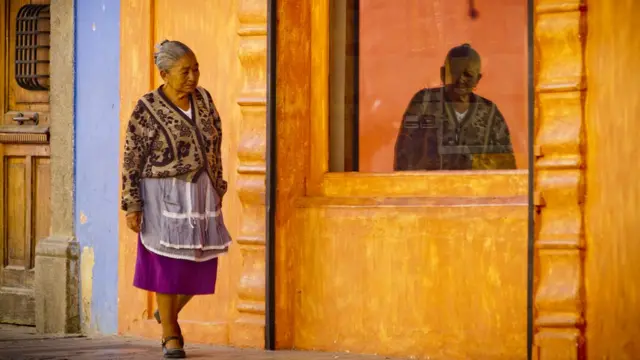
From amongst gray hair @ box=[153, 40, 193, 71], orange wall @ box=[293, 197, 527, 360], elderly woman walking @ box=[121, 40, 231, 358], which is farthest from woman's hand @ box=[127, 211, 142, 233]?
orange wall @ box=[293, 197, 527, 360]

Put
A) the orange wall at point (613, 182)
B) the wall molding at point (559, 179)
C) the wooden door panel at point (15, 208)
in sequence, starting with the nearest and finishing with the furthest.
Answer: the orange wall at point (613, 182) → the wall molding at point (559, 179) → the wooden door panel at point (15, 208)

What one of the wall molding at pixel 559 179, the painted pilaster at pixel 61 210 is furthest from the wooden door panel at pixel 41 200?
the wall molding at pixel 559 179

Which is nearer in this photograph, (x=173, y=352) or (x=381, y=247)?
(x=173, y=352)

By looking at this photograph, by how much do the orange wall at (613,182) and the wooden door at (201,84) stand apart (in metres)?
2.55

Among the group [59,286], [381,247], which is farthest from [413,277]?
[59,286]

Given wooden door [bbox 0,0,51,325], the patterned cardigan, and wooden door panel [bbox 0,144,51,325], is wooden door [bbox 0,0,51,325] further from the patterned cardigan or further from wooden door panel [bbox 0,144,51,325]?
the patterned cardigan

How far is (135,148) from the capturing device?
27.2 ft

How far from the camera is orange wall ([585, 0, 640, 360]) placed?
7695 millimetres

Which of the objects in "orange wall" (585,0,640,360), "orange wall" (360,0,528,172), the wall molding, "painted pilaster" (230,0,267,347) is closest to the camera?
"orange wall" (585,0,640,360)

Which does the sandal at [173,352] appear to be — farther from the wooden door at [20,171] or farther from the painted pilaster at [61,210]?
the wooden door at [20,171]

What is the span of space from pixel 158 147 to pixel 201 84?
52.4 inches

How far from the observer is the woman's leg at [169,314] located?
8.44 meters

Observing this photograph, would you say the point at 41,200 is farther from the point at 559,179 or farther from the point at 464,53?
the point at 559,179

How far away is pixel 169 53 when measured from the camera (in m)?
8.34
